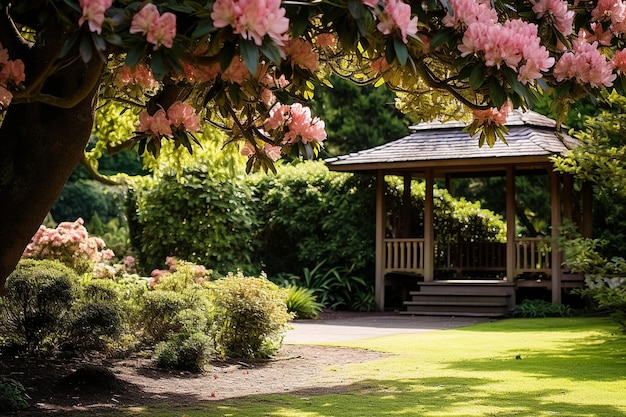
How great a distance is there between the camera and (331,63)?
7230 mm

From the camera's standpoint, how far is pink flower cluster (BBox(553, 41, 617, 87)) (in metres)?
5.13

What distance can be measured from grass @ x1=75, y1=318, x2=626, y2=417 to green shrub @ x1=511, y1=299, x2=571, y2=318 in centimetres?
396

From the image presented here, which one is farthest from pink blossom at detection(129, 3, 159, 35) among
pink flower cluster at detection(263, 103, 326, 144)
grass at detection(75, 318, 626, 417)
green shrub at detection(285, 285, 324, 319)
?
green shrub at detection(285, 285, 324, 319)

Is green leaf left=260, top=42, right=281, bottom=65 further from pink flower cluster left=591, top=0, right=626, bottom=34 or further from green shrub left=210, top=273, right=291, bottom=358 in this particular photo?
green shrub left=210, top=273, right=291, bottom=358

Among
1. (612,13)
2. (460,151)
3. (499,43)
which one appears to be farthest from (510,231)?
(499,43)

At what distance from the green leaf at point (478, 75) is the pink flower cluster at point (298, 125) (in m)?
1.30

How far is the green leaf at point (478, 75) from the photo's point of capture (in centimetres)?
455

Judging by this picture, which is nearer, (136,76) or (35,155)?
(35,155)

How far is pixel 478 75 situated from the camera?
15.0 feet

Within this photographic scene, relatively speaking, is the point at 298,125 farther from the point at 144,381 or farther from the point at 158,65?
the point at 144,381

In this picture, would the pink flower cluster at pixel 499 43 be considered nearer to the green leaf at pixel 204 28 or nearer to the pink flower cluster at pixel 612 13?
the pink flower cluster at pixel 612 13

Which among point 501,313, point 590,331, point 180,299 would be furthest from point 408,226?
point 180,299

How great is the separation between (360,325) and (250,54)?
1230 cm

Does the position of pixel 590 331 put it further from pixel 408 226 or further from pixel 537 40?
pixel 537 40
